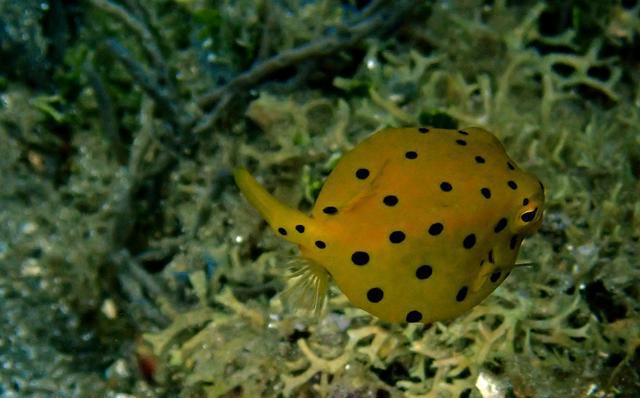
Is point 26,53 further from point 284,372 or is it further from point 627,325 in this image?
point 627,325

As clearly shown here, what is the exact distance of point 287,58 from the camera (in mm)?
3586

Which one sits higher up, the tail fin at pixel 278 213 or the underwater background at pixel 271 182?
the tail fin at pixel 278 213

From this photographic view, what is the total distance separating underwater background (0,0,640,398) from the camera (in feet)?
8.69

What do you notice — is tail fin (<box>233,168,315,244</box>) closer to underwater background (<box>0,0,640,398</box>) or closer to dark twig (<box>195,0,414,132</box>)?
underwater background (<box>0,0,640,398</box>)

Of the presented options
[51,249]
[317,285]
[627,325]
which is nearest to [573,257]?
[627,325]

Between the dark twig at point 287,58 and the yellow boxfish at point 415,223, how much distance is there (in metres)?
1.64

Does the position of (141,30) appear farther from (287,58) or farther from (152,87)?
(287,58)

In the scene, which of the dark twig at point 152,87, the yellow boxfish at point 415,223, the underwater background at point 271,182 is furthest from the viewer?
the dark twig at point 152,87

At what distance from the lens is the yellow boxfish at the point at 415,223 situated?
193cm

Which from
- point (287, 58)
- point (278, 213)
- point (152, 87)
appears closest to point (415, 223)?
point (278, 213)

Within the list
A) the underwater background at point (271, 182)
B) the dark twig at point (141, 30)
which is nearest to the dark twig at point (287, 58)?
the underwater background at point (271, 182)

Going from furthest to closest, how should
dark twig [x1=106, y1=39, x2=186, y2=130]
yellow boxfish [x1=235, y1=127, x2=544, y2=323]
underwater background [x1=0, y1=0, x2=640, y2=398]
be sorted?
dark twig [x1=106, y1=39, x2=186, y2=130]
underwater background [x1=0, y1=0, x2=640, y2=398]
yellow boxfish [x1=235, y1=127, x2=544, y2=323]

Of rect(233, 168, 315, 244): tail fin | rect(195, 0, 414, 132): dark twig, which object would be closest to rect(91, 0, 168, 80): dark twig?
rect(195, 0, 414, 132): dark twig

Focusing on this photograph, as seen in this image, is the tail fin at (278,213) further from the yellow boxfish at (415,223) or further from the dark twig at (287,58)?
the dark twig at (287,58)
